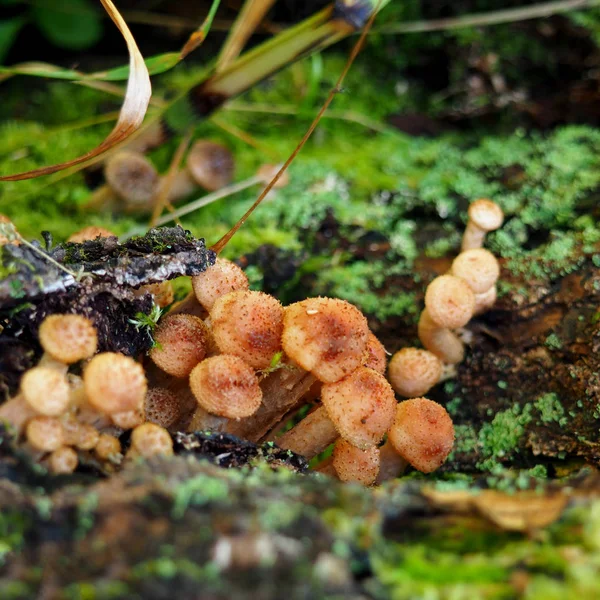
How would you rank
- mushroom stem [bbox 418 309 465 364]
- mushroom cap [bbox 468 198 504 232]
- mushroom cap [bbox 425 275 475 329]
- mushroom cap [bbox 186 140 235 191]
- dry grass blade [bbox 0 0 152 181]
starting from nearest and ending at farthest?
dry grass blade [bbox 0 0 152 181] < mushroom cap [bbox 425 275 475 329] < mushroom stem [bbox 418 309 465 364] < mushroom cap [bbox 468 198 504 232] < mushroom cap [bbox 186 140 235 191]

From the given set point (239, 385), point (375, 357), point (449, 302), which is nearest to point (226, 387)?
point (239, 385)

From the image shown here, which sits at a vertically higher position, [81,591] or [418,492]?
[418,492]

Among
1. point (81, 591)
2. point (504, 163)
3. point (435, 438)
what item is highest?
point (504, 163)

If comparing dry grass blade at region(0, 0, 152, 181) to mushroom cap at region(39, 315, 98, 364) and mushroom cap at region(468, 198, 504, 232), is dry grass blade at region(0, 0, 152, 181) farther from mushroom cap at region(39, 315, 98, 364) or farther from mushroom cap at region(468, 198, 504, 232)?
mushroom cap at region(468, 198, 504, 232)

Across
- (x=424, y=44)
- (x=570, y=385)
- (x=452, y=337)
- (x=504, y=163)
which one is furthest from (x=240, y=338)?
(x=424, y=44)

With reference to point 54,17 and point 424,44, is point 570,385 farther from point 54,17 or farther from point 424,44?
point 54,17

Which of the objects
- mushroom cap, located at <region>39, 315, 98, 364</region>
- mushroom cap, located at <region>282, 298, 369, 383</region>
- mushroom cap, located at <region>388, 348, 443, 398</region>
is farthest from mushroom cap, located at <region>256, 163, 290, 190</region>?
mushroom cap, located at <region>39, 315, 98, 364</region>
